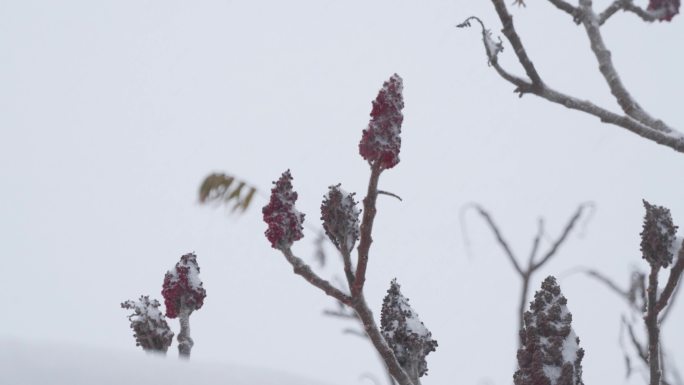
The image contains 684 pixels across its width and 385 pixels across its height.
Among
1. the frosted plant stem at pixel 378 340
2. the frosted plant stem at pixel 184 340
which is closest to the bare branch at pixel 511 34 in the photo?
the frosted plant stem at pixel 378 340

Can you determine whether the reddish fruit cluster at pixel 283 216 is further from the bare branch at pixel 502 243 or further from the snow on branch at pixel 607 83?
the bare branch at pixel 502 243

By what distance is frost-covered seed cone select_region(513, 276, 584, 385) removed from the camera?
6.79 feet

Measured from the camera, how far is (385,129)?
1.97 meters

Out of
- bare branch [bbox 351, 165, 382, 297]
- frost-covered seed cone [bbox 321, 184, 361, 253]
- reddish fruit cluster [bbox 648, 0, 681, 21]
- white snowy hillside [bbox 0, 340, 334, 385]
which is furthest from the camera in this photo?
reddish fruit cluster [bbox 648, 0, 681, 21]

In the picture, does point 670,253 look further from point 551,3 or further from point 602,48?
point 551,3

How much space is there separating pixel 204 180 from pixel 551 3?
5.31 ft

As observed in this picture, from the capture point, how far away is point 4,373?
1234 millimetres

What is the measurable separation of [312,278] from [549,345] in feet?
2.37

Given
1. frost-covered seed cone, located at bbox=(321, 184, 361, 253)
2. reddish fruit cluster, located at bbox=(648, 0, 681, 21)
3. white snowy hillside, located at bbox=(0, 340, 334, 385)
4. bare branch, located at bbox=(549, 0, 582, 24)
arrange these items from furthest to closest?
reddish fruit cluster, located at bbox=(648, 0, 681, 21)
bare branch, located at bbox=(549, 0, 582, 24)
frost-covered seed cone, located at bbox=(321, 184, 361, 253)
white snowy hillside, located at bbox=(0, 340, 334, 385)

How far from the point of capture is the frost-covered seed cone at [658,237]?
238 cm

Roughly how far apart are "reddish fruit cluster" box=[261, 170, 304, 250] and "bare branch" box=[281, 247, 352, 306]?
38 millimetres

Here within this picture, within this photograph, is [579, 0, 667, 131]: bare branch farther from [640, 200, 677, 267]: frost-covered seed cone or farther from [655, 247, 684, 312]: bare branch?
[655, 247, 684, 312]: bare branch

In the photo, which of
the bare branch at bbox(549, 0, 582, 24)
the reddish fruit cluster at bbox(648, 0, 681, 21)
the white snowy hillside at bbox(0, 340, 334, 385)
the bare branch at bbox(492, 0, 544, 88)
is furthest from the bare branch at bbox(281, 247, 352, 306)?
the reddish fruit cluster at bbox(648, 0, 681, 21)

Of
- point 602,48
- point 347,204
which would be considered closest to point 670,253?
point 602,48
